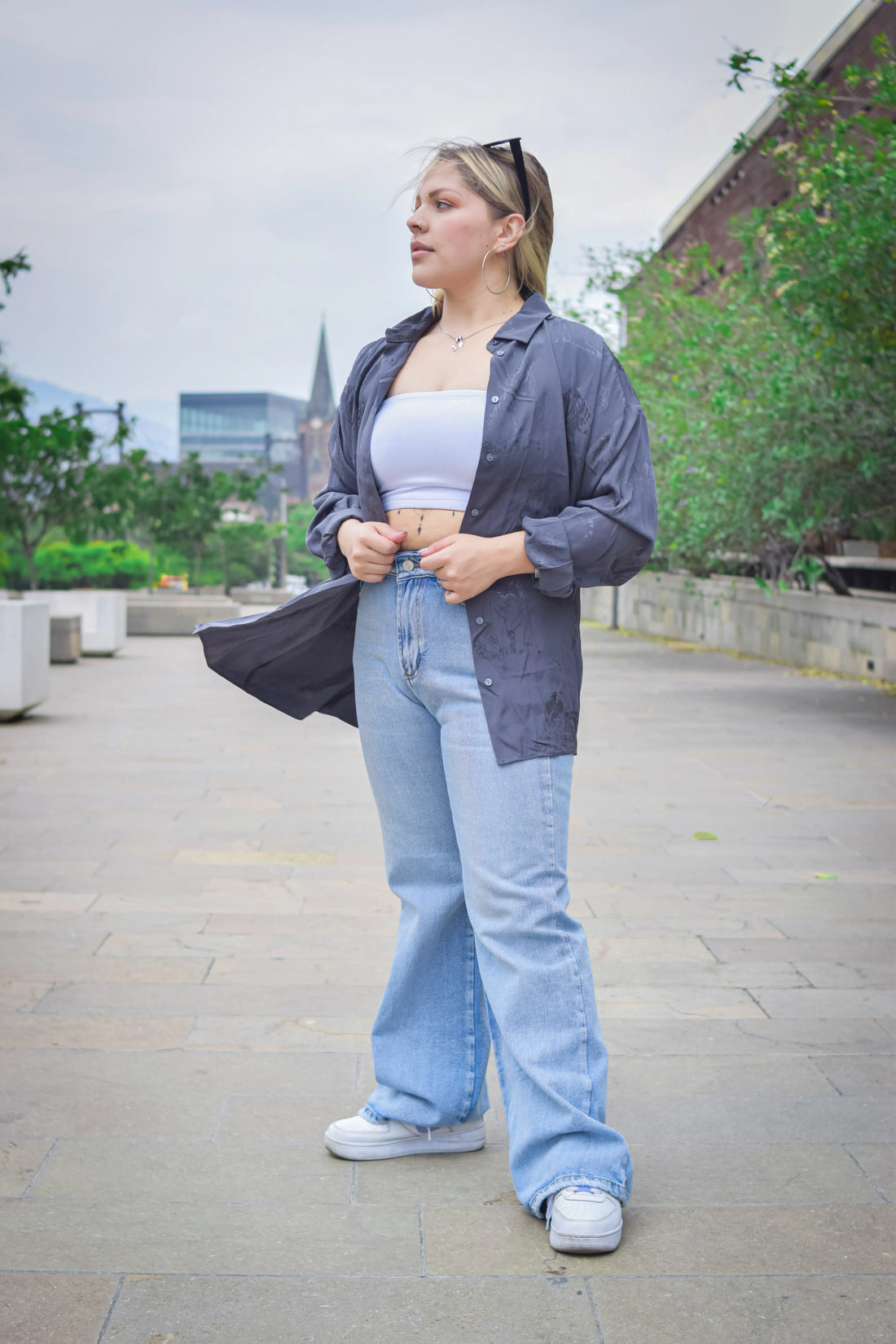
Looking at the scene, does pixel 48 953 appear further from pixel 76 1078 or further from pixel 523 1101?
pixel 523 1101

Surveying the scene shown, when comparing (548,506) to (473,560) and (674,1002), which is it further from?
(674,1002)

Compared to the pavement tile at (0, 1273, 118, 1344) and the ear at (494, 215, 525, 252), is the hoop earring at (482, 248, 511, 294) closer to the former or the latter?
the ear at (494, 215, 525, 252)

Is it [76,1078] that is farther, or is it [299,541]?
[299,541]

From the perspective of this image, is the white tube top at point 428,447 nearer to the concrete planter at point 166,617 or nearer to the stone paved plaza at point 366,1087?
the stone paved plaza at point 366,1087

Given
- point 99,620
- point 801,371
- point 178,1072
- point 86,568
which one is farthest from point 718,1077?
point 86,568

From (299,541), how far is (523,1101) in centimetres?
8986

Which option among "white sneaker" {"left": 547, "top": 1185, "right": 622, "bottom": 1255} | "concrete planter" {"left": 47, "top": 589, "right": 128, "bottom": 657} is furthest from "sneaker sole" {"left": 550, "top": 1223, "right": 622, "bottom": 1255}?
"concrete planter" {"left": 47, "top": 589, "right": 128, "bottom": 657}

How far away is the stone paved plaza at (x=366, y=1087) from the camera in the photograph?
7.81 feet

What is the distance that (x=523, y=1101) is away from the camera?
2668mm

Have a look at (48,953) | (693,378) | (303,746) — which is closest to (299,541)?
(693,378)

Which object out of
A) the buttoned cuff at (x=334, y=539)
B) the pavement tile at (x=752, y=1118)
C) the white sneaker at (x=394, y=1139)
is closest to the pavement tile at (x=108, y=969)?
the white sneaker at (x=394, y=1139)

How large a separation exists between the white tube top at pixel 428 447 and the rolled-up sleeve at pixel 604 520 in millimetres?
178

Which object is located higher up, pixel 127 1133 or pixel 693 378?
pixel 693 378

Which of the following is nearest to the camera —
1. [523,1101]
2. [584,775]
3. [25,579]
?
[523,1101]
